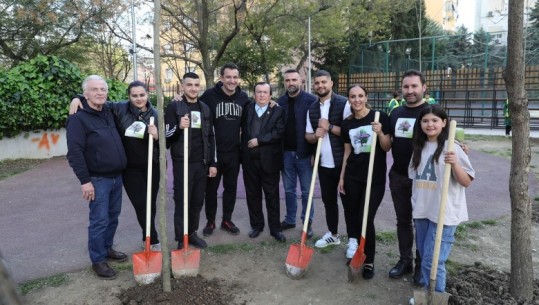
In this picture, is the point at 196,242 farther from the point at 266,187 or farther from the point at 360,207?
the point at 360,207

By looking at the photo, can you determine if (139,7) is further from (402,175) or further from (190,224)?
(402,175)

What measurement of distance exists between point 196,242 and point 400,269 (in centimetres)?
222

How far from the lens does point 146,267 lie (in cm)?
372

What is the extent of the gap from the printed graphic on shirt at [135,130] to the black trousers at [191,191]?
470mm

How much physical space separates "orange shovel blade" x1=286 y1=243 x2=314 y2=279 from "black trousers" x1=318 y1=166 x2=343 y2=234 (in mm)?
778

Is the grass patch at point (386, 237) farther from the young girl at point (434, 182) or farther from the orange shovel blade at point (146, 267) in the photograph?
the orange shovel blade at point (146, 267)

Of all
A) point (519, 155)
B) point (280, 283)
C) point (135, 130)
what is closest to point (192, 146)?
point (135, 130)

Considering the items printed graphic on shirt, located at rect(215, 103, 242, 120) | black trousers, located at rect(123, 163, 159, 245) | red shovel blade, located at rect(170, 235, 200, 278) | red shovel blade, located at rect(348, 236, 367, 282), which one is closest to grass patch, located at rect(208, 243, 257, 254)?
red shovel blade, located at rect(170, 235, 200, 278)

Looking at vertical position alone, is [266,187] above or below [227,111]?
below

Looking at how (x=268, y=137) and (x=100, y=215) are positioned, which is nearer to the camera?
(x=100, y=215)

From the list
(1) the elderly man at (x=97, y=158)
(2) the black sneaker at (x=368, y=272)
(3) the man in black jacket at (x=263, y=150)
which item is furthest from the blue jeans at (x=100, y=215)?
(2) the black sneaker at (x=368, y=272)

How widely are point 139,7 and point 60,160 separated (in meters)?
10.7

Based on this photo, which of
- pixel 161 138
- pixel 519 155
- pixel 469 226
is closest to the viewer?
pixel 519 155

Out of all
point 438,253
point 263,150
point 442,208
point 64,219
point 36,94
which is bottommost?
point 64,219
